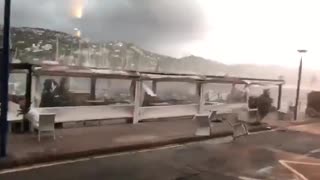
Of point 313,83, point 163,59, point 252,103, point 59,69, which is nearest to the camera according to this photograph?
point 59,69

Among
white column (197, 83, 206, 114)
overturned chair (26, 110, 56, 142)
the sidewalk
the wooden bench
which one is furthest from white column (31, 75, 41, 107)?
white column (197, 83, 206, 114)

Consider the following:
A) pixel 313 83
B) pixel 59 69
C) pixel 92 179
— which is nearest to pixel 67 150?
pixel 92 179

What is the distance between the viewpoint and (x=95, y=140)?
13.2m

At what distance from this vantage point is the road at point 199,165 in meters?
9.41

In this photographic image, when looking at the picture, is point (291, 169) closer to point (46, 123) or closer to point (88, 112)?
point (46, 123)

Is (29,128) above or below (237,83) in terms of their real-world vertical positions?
below

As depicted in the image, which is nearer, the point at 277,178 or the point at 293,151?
the point at 277,178

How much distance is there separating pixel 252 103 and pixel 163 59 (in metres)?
14.6

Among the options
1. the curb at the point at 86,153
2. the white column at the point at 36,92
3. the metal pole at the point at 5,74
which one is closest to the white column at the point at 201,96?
the curb at the point at 86,153

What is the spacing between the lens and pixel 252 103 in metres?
25.6

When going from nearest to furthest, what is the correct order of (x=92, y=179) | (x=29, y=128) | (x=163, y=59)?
(x=92, y=179)
(x=29, y=128)
(x=163, y=59)

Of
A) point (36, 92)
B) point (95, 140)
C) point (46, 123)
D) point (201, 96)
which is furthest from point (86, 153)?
point (201, 96)

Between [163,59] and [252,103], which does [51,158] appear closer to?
[252,103]

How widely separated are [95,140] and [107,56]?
20979 millimetres
